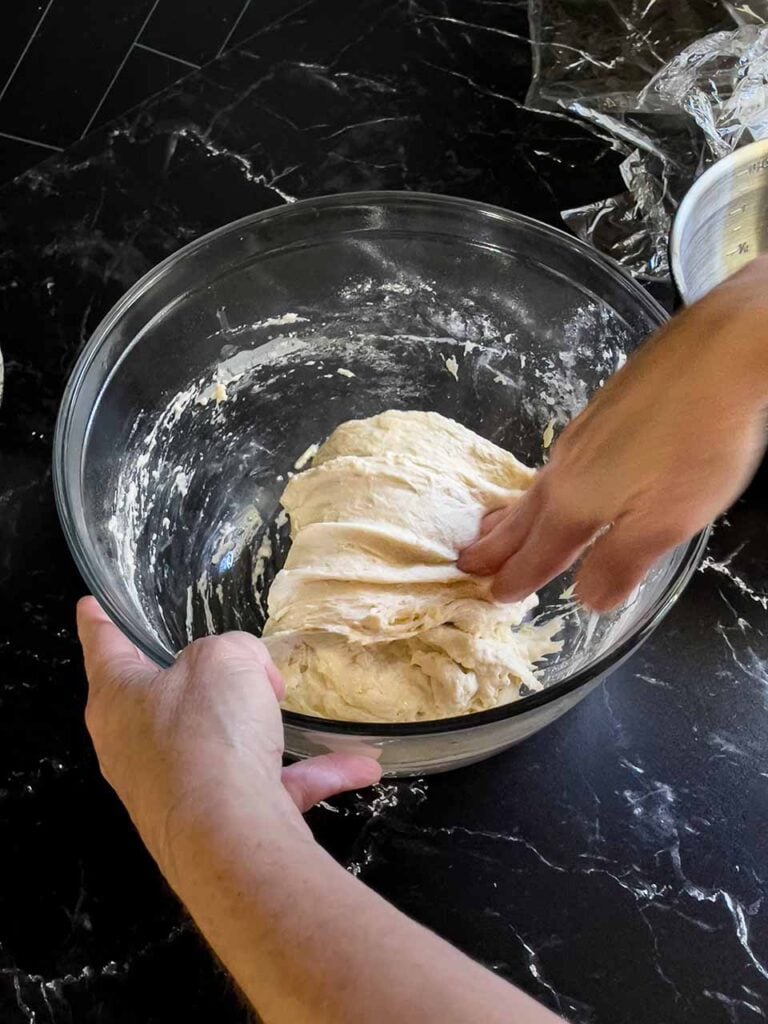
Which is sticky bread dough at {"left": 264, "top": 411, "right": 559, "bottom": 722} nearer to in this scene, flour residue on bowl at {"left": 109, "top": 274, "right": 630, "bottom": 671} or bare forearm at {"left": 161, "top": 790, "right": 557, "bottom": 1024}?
flour residue on bowl at {"left": 109, "top": 274, "right": 630, "bottom": 671}

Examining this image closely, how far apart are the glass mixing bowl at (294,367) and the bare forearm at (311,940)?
305 millimetres

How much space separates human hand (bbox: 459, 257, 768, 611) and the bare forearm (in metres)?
0.36

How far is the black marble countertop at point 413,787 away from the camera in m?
0.89

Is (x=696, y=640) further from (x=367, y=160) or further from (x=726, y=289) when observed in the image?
(x=367, y=160)

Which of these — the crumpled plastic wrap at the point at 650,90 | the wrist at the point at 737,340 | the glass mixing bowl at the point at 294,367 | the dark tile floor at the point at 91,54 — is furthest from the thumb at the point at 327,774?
the dark tile floor at the point at 91,54

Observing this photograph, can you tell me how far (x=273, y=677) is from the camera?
2.49 ft

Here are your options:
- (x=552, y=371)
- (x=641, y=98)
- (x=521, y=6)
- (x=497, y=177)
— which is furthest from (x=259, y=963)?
(x=521, y=6)

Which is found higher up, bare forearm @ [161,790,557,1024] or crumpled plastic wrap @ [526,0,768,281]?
crumpled plastic wrap @ [526,0,768,281]

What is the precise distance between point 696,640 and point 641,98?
2.82ft

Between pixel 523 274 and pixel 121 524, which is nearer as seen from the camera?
pixel 121 524

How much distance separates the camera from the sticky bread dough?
98cm

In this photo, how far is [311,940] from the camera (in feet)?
1.95

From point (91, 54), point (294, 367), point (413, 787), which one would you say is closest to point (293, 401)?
point (294, 367)

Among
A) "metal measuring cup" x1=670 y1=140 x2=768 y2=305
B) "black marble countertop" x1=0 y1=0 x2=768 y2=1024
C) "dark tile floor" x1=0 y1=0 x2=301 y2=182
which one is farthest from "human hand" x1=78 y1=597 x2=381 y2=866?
"dark tile floor" x1=0 y1=0 x2=301 y2=182
